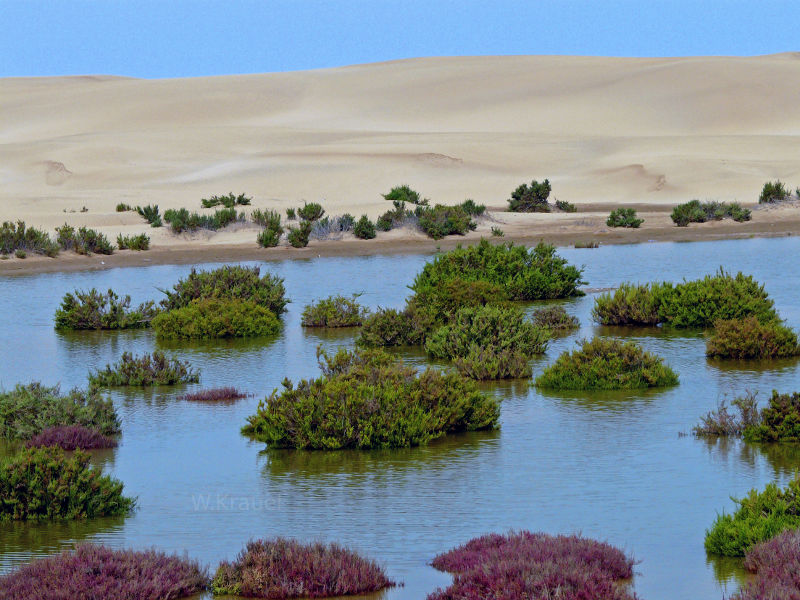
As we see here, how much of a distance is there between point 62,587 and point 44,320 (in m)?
14.9

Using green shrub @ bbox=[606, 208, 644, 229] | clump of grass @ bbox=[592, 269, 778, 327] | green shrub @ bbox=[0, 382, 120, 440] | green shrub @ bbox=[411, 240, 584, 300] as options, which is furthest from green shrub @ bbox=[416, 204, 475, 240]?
green shrub @ bbox=[0, 382, 120, 440]

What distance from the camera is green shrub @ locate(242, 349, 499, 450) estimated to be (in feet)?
34.8

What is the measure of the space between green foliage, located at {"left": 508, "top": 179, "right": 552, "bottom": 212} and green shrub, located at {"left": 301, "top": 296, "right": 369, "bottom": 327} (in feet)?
84.8

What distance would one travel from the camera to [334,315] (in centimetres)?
1920

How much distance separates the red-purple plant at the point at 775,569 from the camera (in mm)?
5809

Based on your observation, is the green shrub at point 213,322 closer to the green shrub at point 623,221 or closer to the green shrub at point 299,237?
the green shrub at point 299,237

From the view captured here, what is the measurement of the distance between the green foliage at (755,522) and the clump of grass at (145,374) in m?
7.90

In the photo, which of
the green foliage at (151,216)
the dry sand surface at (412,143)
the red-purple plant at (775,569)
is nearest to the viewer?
the red-purple plant at (775,569)

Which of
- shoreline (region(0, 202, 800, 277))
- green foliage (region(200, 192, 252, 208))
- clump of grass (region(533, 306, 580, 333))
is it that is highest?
green foliage (region(200, 192, 252, 208))

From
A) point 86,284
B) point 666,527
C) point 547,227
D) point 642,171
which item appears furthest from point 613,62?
point 666,527

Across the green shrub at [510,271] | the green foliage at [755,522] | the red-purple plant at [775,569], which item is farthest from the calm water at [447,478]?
the green shrub at [510,271]

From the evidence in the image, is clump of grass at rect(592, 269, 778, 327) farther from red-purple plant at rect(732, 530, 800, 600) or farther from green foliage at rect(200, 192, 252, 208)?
green foliage at rect(200, 192, 252, 208)

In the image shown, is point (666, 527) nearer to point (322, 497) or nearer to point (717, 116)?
point (322, 497)

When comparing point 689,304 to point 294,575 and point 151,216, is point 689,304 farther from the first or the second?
point 151,216
